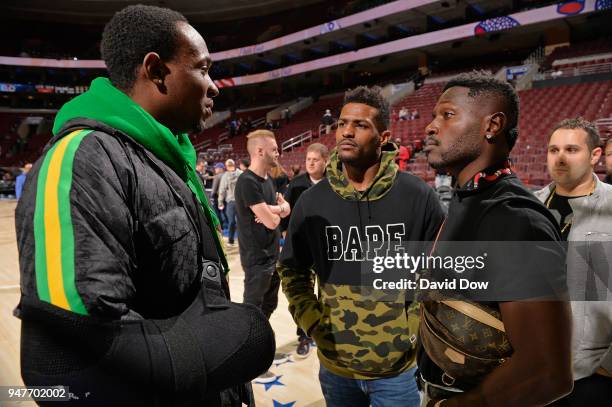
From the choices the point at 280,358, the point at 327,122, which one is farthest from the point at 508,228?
the point at 327,122

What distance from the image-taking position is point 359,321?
1.59 meters

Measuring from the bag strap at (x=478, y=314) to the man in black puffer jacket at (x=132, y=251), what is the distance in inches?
20.9

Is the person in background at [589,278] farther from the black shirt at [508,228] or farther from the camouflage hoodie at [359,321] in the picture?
the black shirt at [508,228]

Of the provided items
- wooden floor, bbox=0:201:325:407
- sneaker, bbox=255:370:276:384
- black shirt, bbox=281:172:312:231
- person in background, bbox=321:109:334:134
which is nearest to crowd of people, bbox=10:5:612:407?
wooden floor, bbox=0:201:325:407

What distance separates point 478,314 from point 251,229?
A: 236 cm

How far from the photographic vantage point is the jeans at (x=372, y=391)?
1.54 m

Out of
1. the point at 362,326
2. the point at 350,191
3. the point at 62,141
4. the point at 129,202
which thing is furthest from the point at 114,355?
the point at 350,191

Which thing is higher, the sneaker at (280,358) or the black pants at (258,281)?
the black pants at (258,281)

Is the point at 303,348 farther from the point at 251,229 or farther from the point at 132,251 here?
the point at 132,251

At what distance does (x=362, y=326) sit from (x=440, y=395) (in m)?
0.49

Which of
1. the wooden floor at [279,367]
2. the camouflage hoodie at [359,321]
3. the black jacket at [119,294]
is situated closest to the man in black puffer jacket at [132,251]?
the black jacket at [119,294]

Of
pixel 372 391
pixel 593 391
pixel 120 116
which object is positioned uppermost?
pixel 120 116

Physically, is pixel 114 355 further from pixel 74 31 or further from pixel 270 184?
pixel 74 31

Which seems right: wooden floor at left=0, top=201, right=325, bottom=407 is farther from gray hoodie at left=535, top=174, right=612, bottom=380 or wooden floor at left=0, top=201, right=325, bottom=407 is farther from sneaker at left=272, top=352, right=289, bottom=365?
gray hoodie at left=535, top=174, right=612, bottom=380
